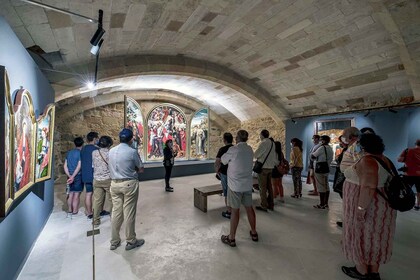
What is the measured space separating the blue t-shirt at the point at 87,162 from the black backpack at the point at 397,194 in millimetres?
4286

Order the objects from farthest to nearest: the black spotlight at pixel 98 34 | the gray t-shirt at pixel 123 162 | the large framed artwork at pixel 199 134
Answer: the large framed artwork at pixel 199 134, the black spotlight at pixel 98 34, the gray t-shirt at pixel 123 162

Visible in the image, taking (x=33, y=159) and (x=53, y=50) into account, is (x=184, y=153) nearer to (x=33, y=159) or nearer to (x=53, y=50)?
(x=53, y=50)

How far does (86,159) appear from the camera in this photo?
3861 mm

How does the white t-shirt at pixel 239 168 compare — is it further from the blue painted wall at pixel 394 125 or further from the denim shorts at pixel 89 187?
the blue painted wall at pixel 394 125

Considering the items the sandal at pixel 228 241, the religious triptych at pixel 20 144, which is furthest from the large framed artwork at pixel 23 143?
the sandal at pixel 228 241

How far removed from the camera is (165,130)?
9.86 meters

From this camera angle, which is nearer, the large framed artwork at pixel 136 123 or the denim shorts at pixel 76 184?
the denim shorts at pixel 76 184

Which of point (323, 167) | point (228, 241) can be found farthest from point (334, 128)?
point (228, 241)

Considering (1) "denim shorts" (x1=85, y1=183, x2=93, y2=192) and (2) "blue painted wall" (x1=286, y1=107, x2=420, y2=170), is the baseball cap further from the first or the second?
(2) "blue painted wall" (x1=286, y1=107, x2=420, y2=170)

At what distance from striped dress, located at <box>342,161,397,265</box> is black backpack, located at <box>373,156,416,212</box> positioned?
0.04 m

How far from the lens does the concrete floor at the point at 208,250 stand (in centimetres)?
234

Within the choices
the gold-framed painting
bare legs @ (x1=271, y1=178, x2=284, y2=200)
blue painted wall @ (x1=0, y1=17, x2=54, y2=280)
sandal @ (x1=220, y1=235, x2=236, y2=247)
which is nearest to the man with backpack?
bare legs @ (x1=271, y1=178, x2=284, y2=200)

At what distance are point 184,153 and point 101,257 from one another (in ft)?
25.2

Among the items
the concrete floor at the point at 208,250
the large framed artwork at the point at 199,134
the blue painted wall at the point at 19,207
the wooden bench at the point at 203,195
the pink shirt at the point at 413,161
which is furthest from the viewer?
the large framed artwork at the point at 199,134
